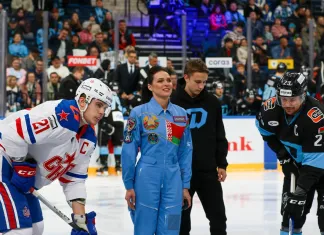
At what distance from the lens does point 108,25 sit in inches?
527

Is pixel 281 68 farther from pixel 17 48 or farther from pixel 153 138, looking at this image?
pixel 153 138

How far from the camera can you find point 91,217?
4.65 metres

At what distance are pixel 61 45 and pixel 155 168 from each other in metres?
8.20

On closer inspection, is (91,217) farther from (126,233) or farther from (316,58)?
(316,58)

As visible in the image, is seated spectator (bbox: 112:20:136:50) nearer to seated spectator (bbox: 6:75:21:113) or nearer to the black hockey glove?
seated spectator (bbox: 6:75:21:113)

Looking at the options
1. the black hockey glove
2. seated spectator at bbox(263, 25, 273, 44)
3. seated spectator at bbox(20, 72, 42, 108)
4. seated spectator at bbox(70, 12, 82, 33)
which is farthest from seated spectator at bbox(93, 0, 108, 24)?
the black hockey glove

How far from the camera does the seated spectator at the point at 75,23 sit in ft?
45.2

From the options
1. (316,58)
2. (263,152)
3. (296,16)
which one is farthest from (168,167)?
(296,16)

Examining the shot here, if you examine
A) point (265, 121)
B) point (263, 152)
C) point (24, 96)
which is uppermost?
point (265, 121)

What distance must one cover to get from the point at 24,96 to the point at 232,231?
5957 mm

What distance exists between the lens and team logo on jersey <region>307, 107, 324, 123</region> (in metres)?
5.04

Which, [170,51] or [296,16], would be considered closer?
[170,51]

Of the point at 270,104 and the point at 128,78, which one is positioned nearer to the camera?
the point at 270,104

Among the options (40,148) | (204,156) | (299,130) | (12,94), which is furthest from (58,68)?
(40,148)
